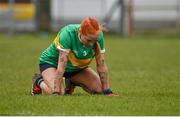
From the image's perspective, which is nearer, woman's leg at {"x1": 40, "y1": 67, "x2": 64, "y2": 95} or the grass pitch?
the grass pitch

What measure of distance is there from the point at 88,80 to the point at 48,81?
0.85m

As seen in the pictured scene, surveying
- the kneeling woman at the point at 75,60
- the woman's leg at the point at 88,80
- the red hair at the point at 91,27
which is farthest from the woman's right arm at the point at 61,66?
the woman's leg at the point at 88,80

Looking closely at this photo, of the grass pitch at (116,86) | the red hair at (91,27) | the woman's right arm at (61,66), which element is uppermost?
the red hair at (91,27)

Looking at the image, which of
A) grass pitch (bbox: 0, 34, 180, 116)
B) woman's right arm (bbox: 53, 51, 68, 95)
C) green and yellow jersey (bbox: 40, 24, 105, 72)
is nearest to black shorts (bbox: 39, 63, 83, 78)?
green and yellow jersey (bbox: 40, 24, 105, 72)

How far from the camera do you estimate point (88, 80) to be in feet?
38.8

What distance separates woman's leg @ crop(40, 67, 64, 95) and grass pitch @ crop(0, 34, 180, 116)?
10.7 inches

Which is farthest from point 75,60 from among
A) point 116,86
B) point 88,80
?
point 116,86

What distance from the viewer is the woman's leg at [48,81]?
36.7 feet

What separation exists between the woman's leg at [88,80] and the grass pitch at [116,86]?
0.17 meters

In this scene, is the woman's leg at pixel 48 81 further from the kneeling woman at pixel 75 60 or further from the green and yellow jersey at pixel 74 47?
the green and yellow jersey at pixel 74 47

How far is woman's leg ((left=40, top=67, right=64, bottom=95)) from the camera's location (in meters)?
11.2

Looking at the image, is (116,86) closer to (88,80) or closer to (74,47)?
(88,80)

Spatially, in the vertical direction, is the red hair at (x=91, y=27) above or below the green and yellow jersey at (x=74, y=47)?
above

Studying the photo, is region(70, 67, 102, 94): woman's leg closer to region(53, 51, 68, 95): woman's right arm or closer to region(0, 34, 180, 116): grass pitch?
region(0, 34, 180, 116): grass pitch
